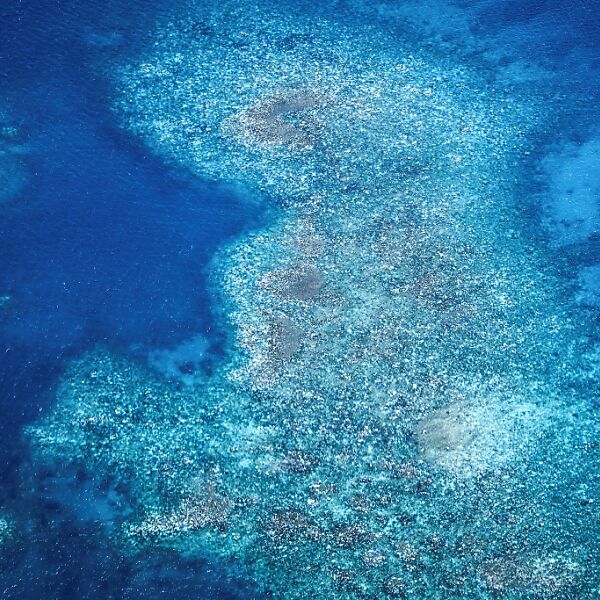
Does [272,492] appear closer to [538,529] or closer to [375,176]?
[538,529]

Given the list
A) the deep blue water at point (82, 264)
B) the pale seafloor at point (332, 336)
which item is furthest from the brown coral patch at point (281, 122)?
the deep blue water at point (82, 264)

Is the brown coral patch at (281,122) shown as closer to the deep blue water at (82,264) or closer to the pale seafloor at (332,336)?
the pale seafloor at (332,336)

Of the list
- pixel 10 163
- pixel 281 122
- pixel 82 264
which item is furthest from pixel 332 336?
pixel 10 163

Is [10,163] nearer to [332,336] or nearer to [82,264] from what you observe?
[82,264]

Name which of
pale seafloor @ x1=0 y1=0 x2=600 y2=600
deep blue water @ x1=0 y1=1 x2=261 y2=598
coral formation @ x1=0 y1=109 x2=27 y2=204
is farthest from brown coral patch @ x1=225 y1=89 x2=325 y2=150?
coral formation @ x1=0 y1=109 x2=27 y2=204

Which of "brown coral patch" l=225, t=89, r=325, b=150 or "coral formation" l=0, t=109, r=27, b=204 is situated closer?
"coral formation" l=0, t=109, r=27, b=204

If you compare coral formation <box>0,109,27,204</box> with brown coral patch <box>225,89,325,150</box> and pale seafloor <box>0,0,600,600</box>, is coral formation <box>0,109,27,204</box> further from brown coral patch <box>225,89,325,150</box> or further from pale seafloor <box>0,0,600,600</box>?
brown coral patch <box>225,89,325,150</box>

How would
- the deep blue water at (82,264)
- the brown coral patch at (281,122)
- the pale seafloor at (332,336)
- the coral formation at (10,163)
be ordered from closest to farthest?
the deep blue water at (82,264) → the pale seafloor at (332,336) → the coral formation at (10,163) → the brown coral patch at (281,122)

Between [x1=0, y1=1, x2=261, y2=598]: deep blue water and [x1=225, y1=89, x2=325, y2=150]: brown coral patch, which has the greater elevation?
[x1=225, y1=89, x2=325, y2=150]: brown coral patch

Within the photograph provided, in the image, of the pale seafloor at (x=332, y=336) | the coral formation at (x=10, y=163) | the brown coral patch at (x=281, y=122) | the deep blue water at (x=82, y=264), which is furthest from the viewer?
the brown coral patch at (x=281, y=122)
